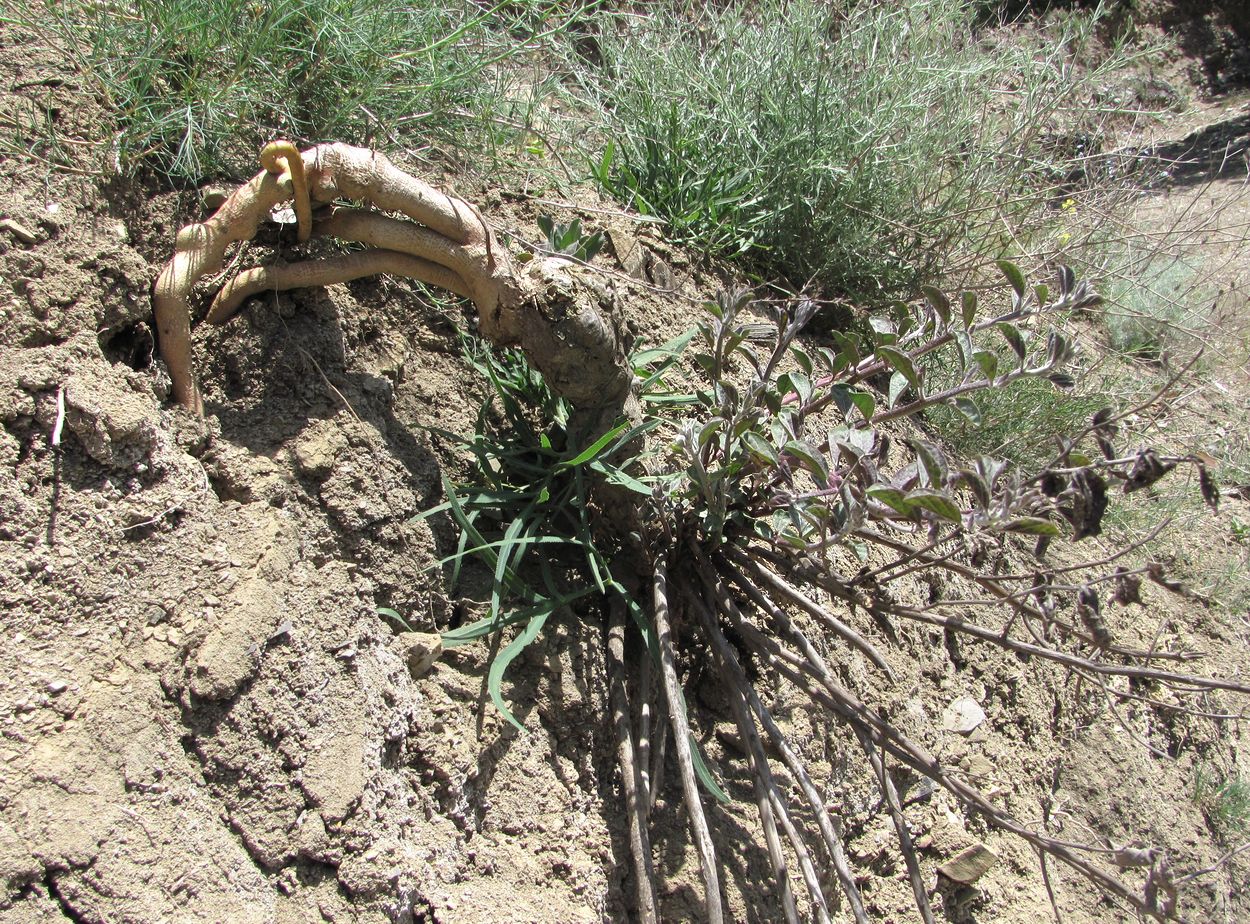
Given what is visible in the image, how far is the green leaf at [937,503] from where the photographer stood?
1365mm

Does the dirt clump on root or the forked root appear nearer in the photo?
the dirt clump on root

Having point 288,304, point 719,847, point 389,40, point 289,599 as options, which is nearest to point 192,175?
point 288,304

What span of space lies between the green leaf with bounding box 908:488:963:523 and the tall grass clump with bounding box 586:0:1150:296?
1546mm

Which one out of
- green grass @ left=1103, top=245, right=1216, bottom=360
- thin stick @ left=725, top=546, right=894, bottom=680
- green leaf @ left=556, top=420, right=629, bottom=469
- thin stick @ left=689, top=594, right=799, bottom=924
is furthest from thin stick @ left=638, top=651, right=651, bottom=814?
green grass @ left=1103, top=245, right=1216, bottom=360

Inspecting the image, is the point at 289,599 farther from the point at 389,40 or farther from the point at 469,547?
the point at 389,40

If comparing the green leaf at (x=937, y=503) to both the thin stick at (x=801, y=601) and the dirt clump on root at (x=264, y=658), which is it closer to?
the thin stick at (x=801, y=601)

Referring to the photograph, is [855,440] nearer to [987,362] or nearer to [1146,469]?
[987,362]

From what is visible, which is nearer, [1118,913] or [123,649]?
[123,649]

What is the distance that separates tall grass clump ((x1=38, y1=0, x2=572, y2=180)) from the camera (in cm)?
174

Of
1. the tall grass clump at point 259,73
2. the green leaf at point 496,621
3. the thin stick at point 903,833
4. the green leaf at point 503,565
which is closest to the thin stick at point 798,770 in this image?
the thin stick at point 903,833

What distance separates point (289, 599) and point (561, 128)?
1.98 metres

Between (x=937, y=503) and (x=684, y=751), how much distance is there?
62 centimetres

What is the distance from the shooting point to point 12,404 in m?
1.40

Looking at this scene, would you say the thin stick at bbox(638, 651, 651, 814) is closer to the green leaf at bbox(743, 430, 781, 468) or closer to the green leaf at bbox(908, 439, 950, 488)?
the green leaf at bbox(743, 430, 781, 468)
